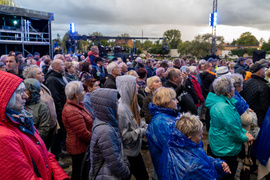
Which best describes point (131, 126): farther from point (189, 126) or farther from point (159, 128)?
point (189, 126)

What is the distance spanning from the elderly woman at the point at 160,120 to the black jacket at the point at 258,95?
2.21 metres

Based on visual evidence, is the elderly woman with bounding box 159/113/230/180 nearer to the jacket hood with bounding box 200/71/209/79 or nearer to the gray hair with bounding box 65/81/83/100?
the gray hair with bounding box 65/81/83/100

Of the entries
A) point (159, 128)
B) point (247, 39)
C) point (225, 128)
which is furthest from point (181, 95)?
point (247, 39)

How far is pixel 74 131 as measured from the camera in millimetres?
2600

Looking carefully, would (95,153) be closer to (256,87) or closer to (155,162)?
(155,162)

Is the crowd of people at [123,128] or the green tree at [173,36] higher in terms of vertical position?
the green tree at [173,36]

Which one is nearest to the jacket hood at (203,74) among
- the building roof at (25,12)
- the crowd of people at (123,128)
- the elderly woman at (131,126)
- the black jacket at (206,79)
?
the black jacket at (206,79)

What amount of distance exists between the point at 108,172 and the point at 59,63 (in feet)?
8.87

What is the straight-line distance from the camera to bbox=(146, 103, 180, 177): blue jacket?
220 centimetres

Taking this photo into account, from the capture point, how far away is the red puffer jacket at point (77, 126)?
2.59m

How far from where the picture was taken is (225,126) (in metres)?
2.56

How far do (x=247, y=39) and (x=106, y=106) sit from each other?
10258cm

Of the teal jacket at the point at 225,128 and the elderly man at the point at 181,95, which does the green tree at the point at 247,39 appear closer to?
the elderly man at the point at 181,95

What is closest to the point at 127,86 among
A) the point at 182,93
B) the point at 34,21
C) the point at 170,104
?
the point at 170,104
